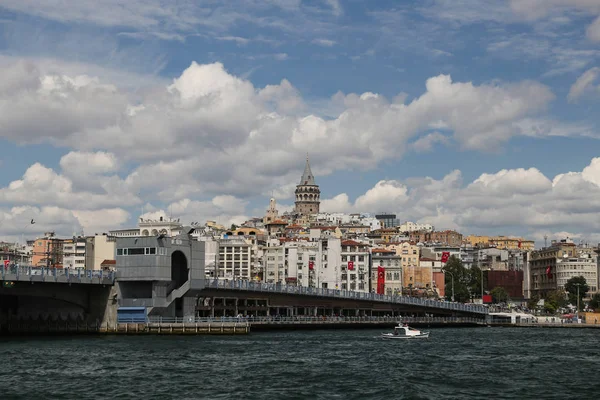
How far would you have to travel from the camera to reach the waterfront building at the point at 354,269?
194 m

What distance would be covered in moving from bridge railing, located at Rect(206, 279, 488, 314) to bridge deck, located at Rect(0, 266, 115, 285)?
1437 cm

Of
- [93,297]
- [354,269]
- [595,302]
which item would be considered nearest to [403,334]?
[93,297]

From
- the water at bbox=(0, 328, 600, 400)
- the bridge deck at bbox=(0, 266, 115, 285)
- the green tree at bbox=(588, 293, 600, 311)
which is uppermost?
the bridge deck at bbox=(0, 266, 115, 285)

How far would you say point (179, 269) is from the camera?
11069cm

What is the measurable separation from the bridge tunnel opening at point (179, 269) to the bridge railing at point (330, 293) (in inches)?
193

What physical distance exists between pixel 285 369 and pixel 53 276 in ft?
124

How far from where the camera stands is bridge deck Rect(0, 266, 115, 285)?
94812 millimetres

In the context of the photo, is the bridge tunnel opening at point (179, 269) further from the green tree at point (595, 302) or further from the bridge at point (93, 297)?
the green tree at point (595, 302)

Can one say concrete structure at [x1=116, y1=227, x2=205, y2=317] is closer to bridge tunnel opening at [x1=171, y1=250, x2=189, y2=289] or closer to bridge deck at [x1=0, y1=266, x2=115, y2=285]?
bridge tunnel opening at [x1=171, y1=250, x2=189, y2=289]

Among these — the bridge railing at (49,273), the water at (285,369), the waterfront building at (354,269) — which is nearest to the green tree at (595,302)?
the waterfront building at (354,269)

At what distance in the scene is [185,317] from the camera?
109 meters

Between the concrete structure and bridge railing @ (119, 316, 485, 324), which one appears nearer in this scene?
the concrete structure

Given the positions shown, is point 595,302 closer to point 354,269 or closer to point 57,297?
point 354,269

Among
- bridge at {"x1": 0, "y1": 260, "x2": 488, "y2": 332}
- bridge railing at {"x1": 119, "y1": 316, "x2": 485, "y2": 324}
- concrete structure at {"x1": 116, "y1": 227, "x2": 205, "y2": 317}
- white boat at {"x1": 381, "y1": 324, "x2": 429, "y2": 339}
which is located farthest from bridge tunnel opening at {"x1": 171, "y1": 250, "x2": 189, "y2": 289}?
white boat at {"x1": 381, "y1": 324, "x2": 429, "y2": 339}
